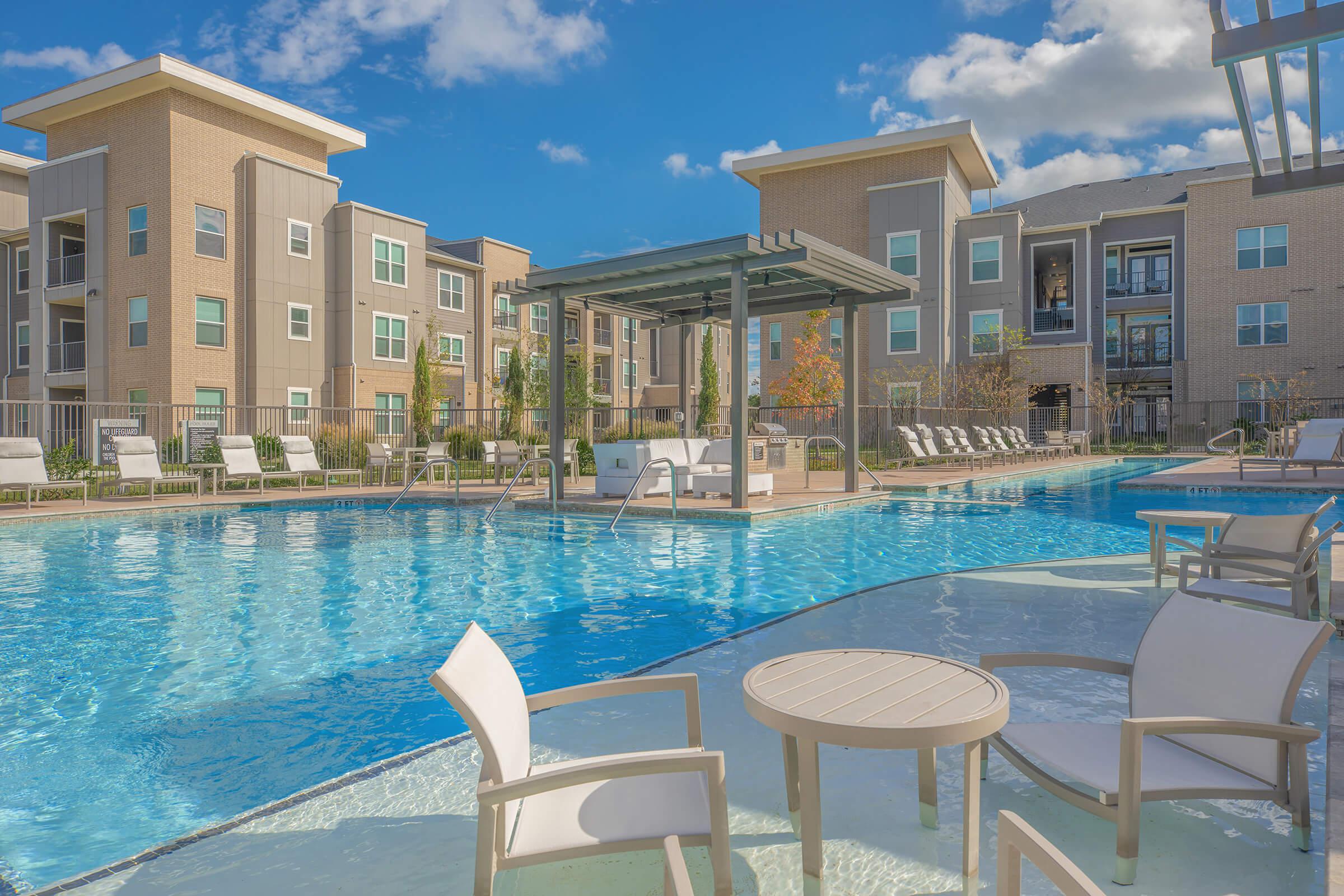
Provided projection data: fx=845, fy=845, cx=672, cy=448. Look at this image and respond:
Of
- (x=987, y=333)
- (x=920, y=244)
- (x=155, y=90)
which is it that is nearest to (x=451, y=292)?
(x=155, y=90)

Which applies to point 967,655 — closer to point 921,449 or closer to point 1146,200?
point 921,449

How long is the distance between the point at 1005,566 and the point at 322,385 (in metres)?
25.5

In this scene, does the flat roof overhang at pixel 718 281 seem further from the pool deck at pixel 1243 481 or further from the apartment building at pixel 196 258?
the apartment building at pixel 196 258

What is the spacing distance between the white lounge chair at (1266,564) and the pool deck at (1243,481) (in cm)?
1076

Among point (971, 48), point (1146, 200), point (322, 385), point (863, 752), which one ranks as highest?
point (971, 48)

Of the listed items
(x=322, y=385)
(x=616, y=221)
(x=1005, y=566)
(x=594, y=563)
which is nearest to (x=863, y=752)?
(x=1005, y=566)

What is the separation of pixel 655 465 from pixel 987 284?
21.7 m

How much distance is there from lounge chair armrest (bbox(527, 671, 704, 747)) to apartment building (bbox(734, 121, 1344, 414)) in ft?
91.1

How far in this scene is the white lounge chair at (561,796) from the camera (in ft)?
6.31

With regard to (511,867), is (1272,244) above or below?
above

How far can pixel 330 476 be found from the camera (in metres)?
18.6

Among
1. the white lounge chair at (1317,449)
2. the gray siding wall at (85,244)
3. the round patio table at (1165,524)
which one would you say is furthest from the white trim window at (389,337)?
the round patio table at (1165,524)

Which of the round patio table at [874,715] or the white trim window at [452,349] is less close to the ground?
the white trim window at [452,349]

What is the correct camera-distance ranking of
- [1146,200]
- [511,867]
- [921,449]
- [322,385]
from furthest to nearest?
[1146,200] → [322,385] → [921,449] → [511,867]
